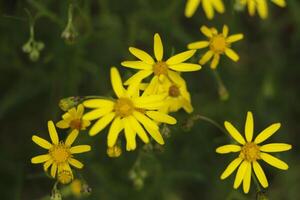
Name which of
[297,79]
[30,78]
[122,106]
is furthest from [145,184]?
[297,79]

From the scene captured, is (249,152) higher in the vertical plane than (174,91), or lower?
lower

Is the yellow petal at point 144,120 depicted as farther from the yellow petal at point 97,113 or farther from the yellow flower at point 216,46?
the yellow flower at point 216,46

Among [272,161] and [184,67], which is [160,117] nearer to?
[184,67]

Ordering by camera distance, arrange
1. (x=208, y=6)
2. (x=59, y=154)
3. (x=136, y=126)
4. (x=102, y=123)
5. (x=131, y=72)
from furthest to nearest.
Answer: (x=131, y=72)
(x=208, y=6)
(x=59, y=154)
(x=136, y=126)
(x=102, y=123)

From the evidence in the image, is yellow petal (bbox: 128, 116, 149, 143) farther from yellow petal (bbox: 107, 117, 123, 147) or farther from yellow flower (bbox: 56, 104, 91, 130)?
yellow flower (bbox: 56, 104, 91, 130)

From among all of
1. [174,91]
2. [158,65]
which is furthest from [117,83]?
[174,91]

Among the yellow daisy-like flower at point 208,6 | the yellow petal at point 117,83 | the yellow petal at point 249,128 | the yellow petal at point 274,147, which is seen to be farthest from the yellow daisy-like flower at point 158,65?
the yellow petal at point 274,147
